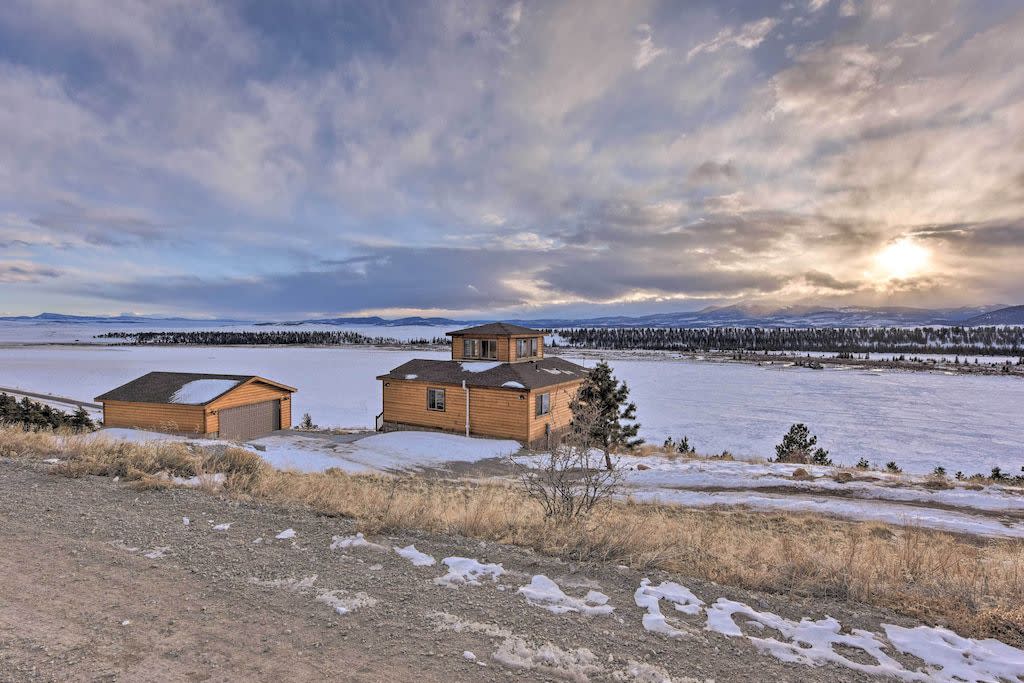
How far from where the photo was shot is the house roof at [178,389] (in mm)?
23688

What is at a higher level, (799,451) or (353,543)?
(353,543)

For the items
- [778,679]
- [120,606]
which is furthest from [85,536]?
[778,679]

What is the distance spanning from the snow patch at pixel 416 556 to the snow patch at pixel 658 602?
236 centimetres

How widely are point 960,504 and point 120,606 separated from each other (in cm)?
1987

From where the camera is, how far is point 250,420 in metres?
25.8

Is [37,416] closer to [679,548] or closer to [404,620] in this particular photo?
[404,620]

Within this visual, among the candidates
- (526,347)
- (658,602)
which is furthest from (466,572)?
(526,347)

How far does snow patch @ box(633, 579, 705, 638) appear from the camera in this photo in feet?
14.9

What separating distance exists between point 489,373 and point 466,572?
20.3 m

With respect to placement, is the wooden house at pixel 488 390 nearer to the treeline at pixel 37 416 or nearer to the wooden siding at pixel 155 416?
the wooden siding at pixel 155 416

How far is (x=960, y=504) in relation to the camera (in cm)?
1469

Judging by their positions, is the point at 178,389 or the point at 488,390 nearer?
the point at 178,389

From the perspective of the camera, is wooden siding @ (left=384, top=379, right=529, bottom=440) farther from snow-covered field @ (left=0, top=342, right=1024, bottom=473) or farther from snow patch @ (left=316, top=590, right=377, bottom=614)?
snow patch @ (left=316, top=590, right=377, bottom=614)

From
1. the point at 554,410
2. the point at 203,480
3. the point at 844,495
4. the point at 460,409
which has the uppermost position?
the point at 203,480
